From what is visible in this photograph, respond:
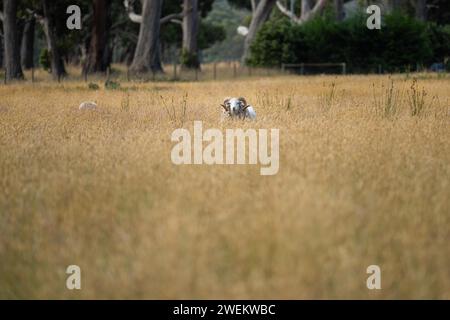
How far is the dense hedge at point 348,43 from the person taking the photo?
32.7m

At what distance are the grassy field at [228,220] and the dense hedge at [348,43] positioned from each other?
25.0m

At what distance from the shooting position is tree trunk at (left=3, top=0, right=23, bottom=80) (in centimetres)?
2605

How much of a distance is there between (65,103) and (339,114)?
7249 millimetres

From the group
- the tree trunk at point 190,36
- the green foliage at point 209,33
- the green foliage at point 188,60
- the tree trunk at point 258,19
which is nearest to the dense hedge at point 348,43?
the green foliage at point 188,60

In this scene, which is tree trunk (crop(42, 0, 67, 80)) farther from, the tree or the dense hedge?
the dense hedge

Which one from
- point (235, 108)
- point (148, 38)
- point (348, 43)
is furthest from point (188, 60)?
point (235, 108)

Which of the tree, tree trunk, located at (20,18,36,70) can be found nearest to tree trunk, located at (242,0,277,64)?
the tree

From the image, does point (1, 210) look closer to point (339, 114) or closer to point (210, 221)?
point (210, 221)

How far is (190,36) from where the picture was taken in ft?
127

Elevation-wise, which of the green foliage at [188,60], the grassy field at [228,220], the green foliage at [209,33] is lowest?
the grassy field at [228,220]

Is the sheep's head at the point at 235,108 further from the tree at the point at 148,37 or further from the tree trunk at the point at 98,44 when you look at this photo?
the tree trunk at the point at 98,44

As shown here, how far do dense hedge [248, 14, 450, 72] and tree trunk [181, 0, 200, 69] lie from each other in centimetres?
447

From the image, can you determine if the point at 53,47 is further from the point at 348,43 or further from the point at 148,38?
the point at 348,43

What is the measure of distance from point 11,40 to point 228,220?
79.8 ft
